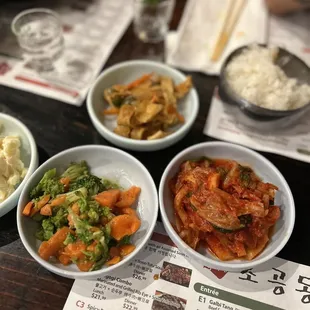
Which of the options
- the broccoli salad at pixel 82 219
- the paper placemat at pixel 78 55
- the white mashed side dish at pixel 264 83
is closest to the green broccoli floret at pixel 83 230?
the broccoli salad at pixel 82 219

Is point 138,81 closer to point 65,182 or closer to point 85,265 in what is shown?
point 65,182

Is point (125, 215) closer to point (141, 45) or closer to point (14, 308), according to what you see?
point (14, 308)

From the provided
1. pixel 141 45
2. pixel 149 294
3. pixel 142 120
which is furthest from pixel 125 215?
pixel 141 45

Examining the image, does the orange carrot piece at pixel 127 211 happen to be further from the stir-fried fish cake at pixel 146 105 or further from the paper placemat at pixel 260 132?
the paper placemat at pixel 260 132

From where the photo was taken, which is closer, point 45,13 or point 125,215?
point 125,215

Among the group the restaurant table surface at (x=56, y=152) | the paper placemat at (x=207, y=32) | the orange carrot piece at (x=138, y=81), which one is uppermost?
the paper placemat at (x=207, y=32)

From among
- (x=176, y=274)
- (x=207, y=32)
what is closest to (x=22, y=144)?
(x=176, y=274)
